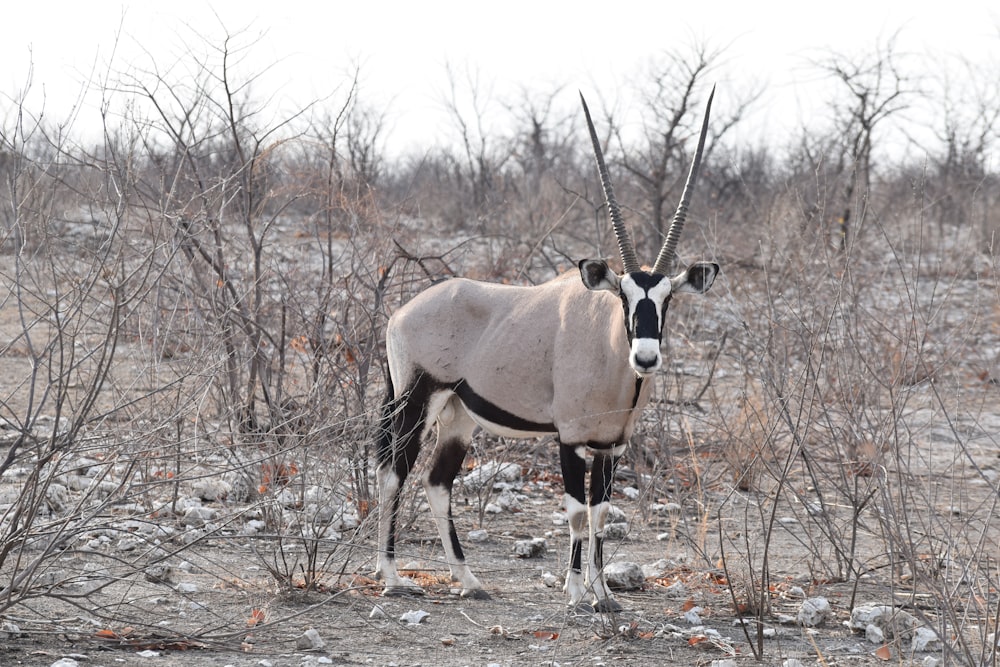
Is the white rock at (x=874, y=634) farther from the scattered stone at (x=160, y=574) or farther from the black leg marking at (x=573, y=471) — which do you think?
the scattered stone at (x=160, y=574)

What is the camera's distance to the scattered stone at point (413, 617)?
16.3 feet

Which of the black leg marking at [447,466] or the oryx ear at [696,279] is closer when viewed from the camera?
the oryx ear at [696,279]

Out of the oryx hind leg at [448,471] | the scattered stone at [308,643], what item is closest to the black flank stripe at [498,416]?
the oryx hind leg at [448,471]

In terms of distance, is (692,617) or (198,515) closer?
(692,617)

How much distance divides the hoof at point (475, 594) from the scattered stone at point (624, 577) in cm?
58

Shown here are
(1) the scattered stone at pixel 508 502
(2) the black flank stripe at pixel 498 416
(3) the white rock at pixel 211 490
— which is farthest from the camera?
(1) the scattered stone at pixel 508 502

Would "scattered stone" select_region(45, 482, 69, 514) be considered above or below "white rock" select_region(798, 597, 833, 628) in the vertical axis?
above

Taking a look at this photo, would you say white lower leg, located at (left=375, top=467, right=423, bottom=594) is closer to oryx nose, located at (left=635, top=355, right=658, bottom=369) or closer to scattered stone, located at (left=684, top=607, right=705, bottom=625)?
scattered stone, located at (left=684, top=607, right=705, bottom=625)

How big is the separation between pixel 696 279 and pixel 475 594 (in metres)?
1.78

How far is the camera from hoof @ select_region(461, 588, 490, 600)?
5445 millimetres

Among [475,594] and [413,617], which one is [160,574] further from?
[475,594]

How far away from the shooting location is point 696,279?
5.24 metres

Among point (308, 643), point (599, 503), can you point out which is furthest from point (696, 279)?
point (308, 643)

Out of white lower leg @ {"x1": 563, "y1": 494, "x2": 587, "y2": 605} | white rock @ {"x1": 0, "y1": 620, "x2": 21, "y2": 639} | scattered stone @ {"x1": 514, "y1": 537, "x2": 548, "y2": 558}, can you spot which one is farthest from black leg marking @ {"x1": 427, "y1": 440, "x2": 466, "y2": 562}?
white rock @ {"x1": 0, "y1": 620, "x2": 21, "y2": 639}
